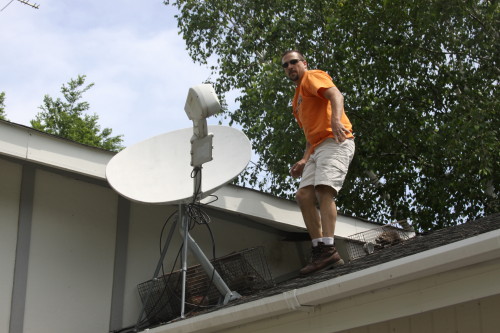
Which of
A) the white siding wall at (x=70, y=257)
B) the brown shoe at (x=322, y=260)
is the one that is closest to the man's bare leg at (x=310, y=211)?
the brown shoe at (x=322, y=260)

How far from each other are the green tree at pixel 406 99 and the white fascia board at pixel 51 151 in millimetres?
7121

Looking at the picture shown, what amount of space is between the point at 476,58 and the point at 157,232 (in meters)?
8.67

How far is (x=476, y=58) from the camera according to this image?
1352 centimetres

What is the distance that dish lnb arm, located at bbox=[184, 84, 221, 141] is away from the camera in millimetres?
5391

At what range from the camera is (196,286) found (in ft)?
19.9

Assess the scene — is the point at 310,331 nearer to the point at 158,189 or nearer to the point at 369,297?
the point at 369,297

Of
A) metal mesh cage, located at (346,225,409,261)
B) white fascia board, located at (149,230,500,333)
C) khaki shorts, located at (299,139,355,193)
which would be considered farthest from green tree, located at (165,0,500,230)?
white fascia board, located at (149,230,500,333)

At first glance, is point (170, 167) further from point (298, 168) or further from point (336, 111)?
point (336, 111)

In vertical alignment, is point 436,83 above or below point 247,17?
below

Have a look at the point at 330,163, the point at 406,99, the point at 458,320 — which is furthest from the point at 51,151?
the point at 406,99

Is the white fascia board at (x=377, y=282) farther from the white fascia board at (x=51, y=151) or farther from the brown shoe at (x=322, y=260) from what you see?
the white fascia board at (x=51, y=151)

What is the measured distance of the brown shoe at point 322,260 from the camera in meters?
5.23

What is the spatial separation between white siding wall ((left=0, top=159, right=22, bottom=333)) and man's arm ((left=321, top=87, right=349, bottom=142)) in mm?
2455

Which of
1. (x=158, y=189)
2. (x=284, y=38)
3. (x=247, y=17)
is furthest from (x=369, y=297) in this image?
(x=247, y=17)
